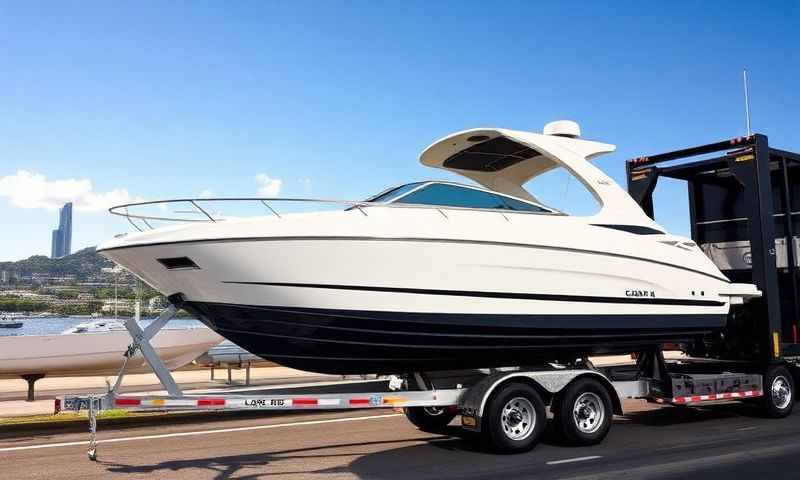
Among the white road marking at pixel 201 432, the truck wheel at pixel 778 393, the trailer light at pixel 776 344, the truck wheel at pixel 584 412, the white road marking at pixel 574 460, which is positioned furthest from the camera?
the trailer light at pixel 776 344

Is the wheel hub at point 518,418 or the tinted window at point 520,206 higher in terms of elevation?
the tinted window at point 520,206

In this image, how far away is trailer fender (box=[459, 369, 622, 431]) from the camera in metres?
7.00

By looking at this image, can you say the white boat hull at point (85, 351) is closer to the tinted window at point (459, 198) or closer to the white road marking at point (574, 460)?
the tinted window at point (459, 198)

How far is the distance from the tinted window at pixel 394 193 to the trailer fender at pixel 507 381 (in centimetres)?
212

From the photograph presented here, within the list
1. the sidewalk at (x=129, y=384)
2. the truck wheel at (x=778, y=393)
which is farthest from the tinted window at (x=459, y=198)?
the sidewalk at (x=129, y=384)

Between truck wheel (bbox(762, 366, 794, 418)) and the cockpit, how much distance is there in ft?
14.9

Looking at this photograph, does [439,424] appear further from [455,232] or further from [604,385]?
[455,232]

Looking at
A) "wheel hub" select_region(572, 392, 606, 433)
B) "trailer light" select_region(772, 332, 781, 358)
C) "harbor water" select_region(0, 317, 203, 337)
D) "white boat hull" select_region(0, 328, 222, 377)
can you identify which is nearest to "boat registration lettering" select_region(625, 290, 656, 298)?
"wheel hub" select_region(572, 392, 606, 433)

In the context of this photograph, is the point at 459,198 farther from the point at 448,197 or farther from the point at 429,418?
the point at 429,418

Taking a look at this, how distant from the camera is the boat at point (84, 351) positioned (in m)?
12.4

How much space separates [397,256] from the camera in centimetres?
656

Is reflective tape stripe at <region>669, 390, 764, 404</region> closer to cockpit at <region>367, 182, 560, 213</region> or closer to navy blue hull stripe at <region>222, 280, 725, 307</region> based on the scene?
navy blue hull stripe at <region>222, 280, 725, 307</region>

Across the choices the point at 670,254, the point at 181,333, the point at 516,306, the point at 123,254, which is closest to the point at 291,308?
the point at 123,254

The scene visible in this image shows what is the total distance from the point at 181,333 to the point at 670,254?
9.05m
